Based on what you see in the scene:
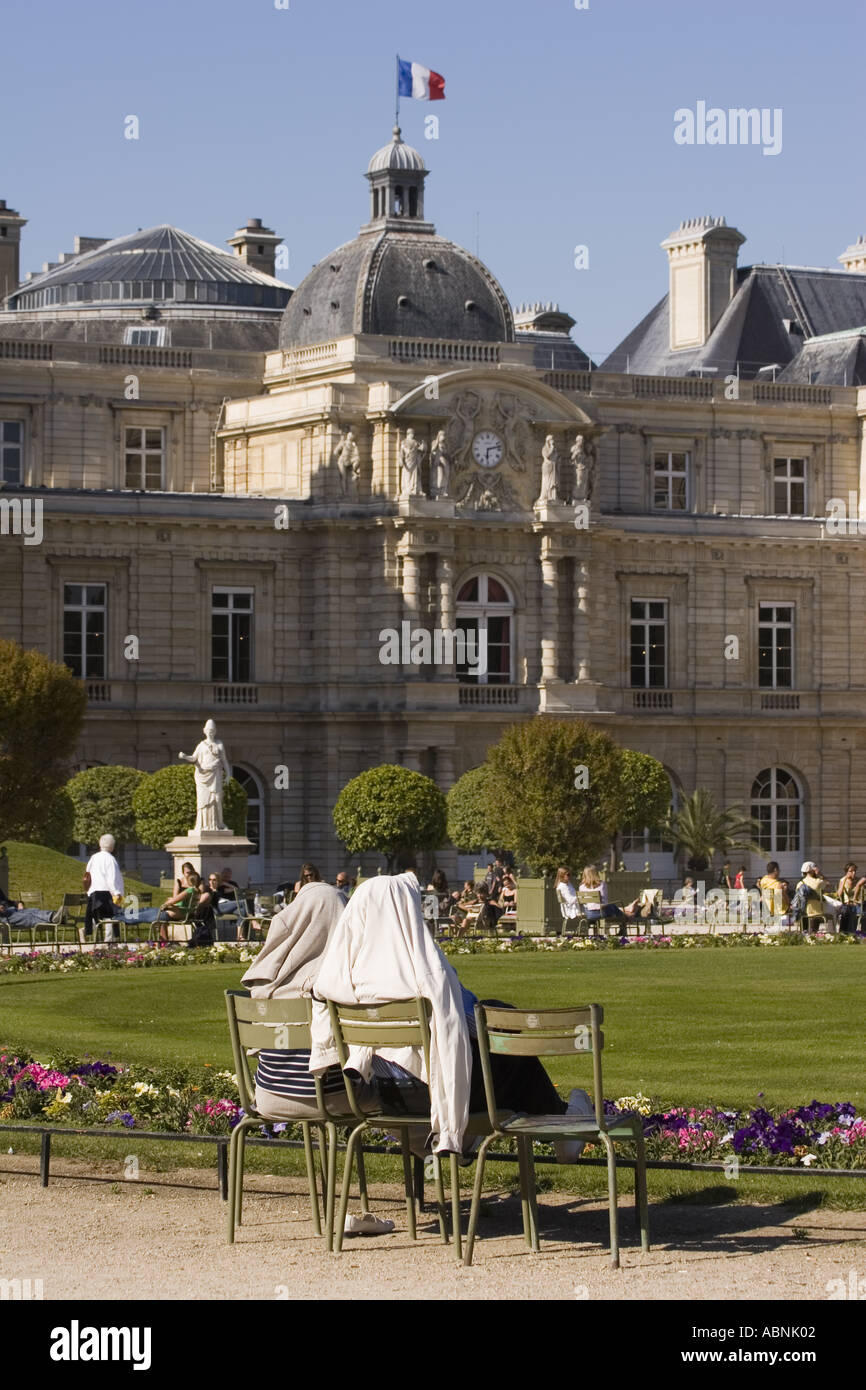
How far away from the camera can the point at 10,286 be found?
82875 millimetres

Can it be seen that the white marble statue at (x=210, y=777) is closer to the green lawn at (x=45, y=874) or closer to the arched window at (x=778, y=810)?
the green lawn at (x=45, y=874)

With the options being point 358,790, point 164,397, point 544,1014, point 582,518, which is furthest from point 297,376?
point 544,1014

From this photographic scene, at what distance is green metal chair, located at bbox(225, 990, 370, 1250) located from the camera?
15328mm

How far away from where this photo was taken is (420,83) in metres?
67.6

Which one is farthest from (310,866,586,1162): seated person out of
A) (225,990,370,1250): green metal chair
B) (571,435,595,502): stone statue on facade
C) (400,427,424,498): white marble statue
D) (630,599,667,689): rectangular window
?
(630,599,667,689): rectangular window

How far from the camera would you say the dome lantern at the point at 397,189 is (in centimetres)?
6819

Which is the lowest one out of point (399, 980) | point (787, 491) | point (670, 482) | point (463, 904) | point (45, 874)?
point (463, 904)

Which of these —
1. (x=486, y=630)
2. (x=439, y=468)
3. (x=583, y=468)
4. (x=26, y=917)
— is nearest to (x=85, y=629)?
(x=439, y=468)

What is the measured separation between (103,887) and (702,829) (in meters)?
23.7

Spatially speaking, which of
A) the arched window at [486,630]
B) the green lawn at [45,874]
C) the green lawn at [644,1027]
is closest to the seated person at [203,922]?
the green lawn at [644,1027]

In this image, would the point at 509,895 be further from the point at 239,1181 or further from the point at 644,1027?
the point at 239,1181

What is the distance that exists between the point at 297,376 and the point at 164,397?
3.60 metres

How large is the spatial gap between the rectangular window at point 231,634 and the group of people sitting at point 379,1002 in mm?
49382
